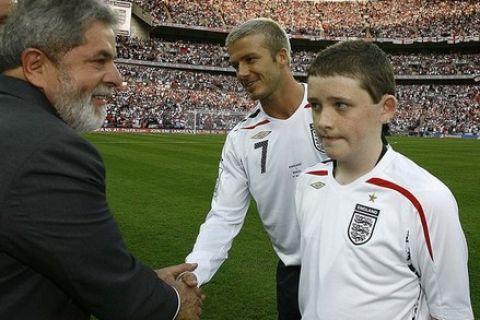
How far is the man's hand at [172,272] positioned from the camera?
2372 millimetres

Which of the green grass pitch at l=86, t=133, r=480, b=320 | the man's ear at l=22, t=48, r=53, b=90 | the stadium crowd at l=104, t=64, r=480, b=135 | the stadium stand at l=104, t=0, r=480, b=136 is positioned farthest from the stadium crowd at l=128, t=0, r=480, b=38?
the man's ear at l=22, t=48, r=53, b=90

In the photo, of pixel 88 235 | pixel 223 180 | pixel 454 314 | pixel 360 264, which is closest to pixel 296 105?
pixel 223 180

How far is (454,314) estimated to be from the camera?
203 cm

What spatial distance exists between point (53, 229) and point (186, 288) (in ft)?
2.85

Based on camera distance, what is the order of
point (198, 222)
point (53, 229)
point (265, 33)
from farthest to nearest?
point (198, 222), point (265, 33), point (53, 229)

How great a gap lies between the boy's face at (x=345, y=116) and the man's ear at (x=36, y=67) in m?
1.02

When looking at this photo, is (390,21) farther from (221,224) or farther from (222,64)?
(221,224)

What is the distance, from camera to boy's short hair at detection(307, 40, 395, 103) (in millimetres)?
2139

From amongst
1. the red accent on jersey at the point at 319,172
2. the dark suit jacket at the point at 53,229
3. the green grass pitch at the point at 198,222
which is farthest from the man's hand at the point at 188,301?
the green grass pitch at the point at 198,222

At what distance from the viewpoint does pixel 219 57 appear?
197 feet

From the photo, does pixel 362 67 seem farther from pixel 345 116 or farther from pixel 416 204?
pixel 416 204

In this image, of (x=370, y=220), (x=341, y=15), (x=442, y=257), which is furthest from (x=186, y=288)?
(x=341, y=15)

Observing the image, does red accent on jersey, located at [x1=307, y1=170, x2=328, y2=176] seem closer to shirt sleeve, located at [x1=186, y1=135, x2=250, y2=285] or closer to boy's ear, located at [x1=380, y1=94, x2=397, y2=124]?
boy's ear, located at [x1=380, y1=94, x2=397, y2=124]

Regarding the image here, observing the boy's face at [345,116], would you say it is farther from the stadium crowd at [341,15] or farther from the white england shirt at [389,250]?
the stadium crowd at [341,15]
